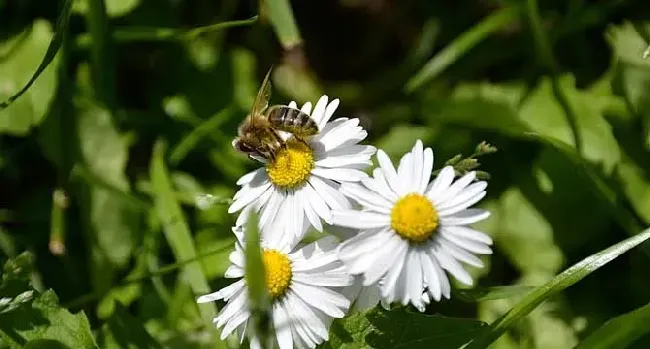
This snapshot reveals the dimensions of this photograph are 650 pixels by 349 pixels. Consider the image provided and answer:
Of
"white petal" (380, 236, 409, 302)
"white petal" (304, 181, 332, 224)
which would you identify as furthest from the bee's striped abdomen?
"white petal" (380, 236, 409, 302)

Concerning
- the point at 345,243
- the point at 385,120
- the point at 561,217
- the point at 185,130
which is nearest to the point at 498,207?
the point at 561,217

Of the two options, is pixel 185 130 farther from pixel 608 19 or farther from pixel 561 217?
pixel 608 19

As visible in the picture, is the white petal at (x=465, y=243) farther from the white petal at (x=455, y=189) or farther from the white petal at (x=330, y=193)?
the white petal at (x=330, y=193)

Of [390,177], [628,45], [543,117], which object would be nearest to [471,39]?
[543,117]

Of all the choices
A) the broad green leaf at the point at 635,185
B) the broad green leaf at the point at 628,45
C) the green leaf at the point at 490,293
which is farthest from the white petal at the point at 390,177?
the broad green leaf at the point at 628,45

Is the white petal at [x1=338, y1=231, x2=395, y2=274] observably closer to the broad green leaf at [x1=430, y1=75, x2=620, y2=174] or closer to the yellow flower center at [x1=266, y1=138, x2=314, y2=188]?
the yellow flower center at [x1=266, y1=138, x2=314, y2=188]

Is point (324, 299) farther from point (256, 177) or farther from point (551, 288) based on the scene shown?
point (551, 288)
